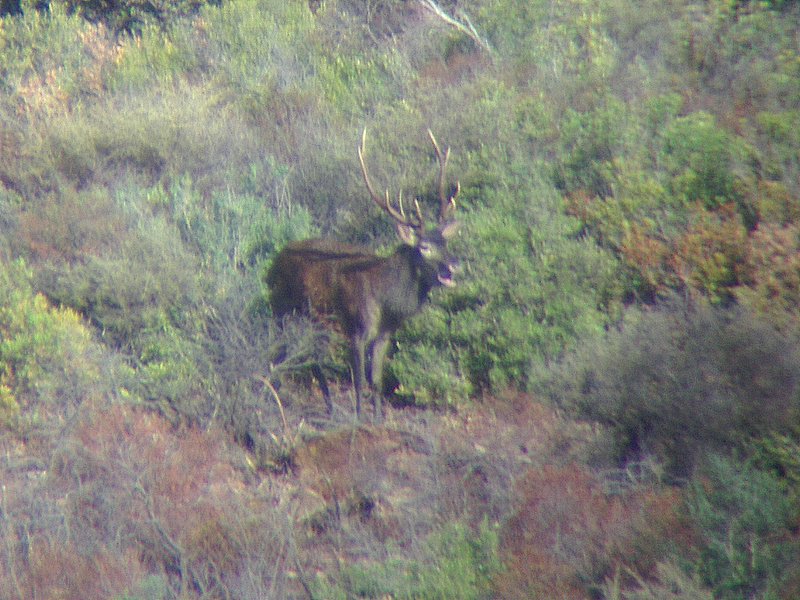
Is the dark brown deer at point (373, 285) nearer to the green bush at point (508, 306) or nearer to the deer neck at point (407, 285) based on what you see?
the deer neck at point (407, 285)

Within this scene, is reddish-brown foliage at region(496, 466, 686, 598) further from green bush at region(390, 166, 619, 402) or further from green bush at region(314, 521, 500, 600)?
green bush at region(390, 166, 619, 402)

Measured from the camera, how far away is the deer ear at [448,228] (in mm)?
8320

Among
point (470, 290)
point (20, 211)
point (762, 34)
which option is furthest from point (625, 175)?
point (20, 211)

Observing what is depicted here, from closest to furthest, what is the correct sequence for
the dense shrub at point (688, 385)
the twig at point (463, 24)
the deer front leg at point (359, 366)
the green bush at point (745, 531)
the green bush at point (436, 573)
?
the green bush at point (745, 531), the green bush at point (436, 573), the dense shrub at point (688, 385), the deer front leg at point (359, 366), the twig at point (463, 24)

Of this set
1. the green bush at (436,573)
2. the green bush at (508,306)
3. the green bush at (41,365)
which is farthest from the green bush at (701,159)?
the green bush at (41,365)

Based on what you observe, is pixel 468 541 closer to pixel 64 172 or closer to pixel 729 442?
pixel 729 442

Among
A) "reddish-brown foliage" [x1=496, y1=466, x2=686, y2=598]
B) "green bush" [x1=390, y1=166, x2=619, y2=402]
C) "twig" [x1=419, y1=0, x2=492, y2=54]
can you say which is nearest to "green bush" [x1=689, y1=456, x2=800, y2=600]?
"reddish-brown foliage" [x1=496, y1=466, x2=686, y2=598]

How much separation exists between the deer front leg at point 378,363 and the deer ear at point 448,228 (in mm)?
982

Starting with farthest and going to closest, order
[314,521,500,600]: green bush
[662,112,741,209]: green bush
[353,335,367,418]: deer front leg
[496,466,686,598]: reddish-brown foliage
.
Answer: [662,112,741,209]: green bush, [353,335,367,418]: deer front leg, [314,521,500,600]: green bush, [496,466,686,598]: reddish-brown foliage

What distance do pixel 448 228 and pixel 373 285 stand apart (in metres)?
0.79

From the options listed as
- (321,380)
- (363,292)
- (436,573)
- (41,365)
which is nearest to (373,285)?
(363,292)

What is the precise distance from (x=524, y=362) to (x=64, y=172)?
6526mm

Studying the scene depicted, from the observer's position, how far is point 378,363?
8.38 m

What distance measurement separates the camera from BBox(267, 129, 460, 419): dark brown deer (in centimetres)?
824
